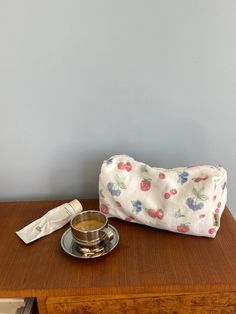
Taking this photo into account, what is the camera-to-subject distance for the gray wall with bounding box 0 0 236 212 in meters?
0.86

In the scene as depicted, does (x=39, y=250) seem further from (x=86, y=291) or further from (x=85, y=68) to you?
(x=85, y=68)

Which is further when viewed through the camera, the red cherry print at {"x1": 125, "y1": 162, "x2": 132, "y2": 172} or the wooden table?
the red cherry print at {"x1": 125, "y1": 162, "x2": 132, "y2": 172}

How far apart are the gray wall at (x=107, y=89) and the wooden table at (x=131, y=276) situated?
0.87 ft

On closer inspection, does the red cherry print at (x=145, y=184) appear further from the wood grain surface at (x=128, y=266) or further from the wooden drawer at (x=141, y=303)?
the wooden drawer at (x=141, y=303)

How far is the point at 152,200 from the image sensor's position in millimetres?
857

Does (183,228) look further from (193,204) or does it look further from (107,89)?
(107,89)

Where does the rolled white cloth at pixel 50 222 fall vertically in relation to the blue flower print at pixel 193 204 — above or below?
below

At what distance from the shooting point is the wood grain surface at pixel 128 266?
71 cm

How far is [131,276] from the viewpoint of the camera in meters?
0.73

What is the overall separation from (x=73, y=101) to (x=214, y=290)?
58 cm

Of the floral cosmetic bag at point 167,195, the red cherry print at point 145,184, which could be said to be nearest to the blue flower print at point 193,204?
the floral cosmetic bag at point 167,195

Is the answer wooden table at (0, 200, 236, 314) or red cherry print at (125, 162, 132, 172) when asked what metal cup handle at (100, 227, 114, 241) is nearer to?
wooden table at (0, 200, 236, 314)

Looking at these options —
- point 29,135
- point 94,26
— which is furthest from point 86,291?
point 94,26

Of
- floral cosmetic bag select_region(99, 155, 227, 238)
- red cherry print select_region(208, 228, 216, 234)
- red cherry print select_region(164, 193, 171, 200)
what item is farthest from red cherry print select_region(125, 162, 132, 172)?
red cherry print select_region(208, 228, 216, 234)
